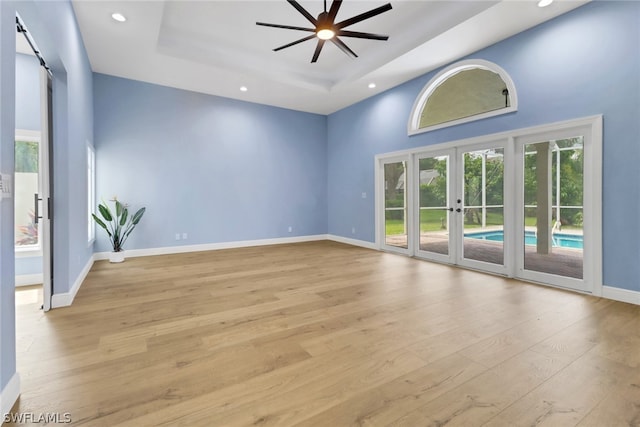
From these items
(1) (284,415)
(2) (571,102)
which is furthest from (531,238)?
(1) (284,415)

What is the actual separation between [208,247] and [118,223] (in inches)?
66.3

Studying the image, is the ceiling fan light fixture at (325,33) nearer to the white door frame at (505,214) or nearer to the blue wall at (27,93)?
the white door frame at (505,214)

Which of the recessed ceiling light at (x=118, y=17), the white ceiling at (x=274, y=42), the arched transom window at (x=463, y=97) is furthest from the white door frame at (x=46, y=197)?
the arched transom window at (x=463, y=97)

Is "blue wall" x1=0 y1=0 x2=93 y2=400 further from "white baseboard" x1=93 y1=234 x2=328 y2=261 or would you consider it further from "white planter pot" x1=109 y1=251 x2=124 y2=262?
"white baseboard" x1=93 y1=234 x2=328 y2=261

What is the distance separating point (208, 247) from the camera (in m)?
6.18

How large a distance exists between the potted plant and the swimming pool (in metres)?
5.84

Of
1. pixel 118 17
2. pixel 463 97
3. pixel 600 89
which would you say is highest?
pixel 118 17

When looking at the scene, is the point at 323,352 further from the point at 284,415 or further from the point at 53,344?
the point at 53,344

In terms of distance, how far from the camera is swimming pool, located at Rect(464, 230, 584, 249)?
11.5 feet

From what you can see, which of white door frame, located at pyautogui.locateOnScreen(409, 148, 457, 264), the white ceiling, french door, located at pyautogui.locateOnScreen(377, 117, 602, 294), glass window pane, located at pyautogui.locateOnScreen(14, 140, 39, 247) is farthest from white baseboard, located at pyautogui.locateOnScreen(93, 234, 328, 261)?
the white ceiling

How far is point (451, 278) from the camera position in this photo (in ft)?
13.1

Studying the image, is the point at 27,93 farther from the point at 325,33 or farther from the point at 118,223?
the point at 325,33

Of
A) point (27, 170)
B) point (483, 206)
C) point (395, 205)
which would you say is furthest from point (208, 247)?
point (483, 206)

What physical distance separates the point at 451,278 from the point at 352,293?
1.58m
